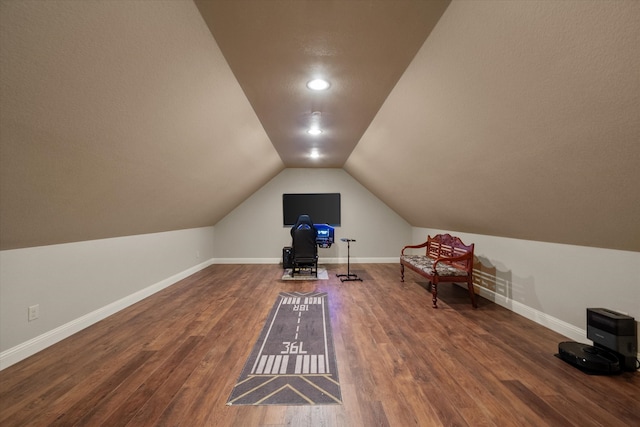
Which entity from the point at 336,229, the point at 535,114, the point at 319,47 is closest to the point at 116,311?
the point at 319,47

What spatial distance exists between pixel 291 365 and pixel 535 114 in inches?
106

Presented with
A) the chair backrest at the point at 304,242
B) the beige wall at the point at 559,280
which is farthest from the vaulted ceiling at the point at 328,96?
the chair backrest at the point at 304,242

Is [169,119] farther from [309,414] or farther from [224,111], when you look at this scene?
[309,414]

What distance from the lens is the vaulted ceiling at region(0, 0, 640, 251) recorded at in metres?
1.37

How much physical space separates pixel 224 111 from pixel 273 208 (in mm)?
4397

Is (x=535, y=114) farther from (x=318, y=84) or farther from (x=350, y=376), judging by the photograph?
(x=350, y=376)

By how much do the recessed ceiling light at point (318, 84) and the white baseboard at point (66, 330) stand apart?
3.58m

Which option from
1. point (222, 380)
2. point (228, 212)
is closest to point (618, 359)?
point (222, 380)

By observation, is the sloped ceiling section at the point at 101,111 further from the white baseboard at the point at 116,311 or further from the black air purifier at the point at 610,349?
the black air purifier at the point at 610,349

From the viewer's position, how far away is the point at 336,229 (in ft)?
23.5

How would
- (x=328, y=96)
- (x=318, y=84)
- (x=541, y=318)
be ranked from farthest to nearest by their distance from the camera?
(x=541, y=318) < (x=328, y=96) < (x=318, y=84)

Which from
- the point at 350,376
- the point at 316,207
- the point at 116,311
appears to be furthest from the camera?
the point at 316,207

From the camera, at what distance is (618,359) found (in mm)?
2207

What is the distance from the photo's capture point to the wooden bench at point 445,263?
3.83m
